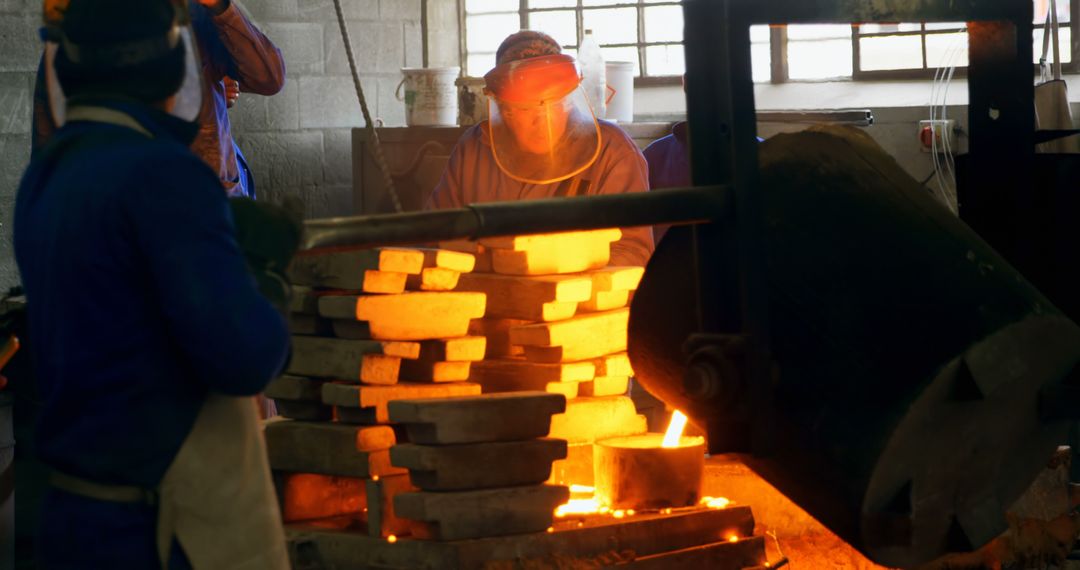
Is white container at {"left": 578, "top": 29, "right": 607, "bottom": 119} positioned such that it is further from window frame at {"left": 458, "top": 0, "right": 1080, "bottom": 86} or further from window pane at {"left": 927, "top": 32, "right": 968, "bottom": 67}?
window pane at {"left": 927, "top": 32, "right": 968, "bottom": 67}

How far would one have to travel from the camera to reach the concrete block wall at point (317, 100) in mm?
7254

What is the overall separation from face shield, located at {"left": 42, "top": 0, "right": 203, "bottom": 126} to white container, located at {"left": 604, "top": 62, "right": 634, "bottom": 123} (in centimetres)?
491

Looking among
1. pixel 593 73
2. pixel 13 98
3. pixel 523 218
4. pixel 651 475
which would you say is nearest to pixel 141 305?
pixel 523 218

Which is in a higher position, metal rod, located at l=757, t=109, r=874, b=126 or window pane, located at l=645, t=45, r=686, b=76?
window pane, located at l=645, t=45, r=686, b=76

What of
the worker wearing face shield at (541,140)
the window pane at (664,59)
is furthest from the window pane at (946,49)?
the worker wearing face shield at (541,140)

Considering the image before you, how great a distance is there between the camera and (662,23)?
8.11 m

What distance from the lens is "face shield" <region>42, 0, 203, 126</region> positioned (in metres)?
2.27

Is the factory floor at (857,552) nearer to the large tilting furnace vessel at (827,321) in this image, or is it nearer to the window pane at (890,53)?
the large tilting furnace vessel at (827,321)

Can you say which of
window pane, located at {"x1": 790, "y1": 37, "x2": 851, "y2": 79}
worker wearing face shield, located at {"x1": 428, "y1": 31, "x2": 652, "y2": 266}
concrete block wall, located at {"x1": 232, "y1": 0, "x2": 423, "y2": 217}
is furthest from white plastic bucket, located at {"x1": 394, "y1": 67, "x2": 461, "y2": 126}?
window pane, located at {"x1": 790, "y1": 37, "x2": 851, "y2": 79}

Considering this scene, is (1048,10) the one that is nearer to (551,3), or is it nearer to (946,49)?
(946,49)

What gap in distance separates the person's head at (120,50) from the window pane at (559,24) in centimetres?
603

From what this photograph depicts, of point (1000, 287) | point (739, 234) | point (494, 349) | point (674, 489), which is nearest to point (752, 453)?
point (739, 234)

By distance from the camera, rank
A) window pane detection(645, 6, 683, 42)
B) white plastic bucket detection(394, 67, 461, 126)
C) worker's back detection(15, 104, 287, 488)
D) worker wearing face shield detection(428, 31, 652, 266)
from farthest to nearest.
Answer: window pane detection(645, 6, 683, 42), white plastic bucket detection(394, 67, 461, 126), worker wearing face shield detection(428, 31, 652, 266), worker's back detection(15, 104, 287, 488)

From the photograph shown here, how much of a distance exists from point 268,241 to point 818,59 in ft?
19.8
